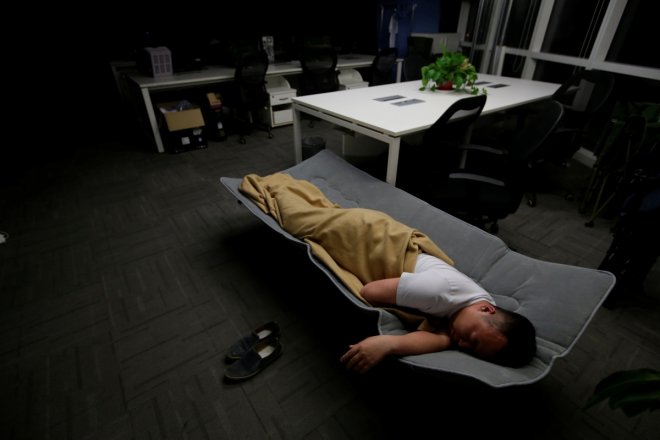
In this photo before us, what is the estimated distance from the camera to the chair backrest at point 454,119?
1797 mm

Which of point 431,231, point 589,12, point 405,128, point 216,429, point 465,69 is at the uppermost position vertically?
point 589,12

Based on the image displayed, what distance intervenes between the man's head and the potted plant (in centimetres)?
228

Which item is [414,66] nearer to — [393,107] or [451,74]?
[451,74]

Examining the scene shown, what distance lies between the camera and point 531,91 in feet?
9.91

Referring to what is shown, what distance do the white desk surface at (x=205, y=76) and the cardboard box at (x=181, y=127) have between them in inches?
9.6

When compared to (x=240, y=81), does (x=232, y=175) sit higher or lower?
lower

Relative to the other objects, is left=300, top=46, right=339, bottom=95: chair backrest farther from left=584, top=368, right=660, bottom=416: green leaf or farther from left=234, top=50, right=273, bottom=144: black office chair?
left=584, top=368, right=660, bottom=416: green leaf

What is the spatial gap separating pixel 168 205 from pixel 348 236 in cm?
188

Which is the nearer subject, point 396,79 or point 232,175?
point 232,175

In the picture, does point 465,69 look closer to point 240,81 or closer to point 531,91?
point 531,91

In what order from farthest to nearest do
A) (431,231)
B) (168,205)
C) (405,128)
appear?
(168,205) → (405,128) → (431,231)

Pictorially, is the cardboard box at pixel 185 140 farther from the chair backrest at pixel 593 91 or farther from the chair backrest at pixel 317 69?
the chair backrest at pixel 593 91

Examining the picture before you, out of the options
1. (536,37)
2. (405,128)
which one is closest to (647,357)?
(405,128)

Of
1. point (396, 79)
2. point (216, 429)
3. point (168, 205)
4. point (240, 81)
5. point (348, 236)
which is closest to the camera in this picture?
point (216, 429)
